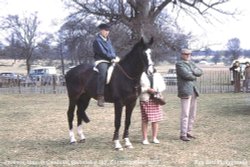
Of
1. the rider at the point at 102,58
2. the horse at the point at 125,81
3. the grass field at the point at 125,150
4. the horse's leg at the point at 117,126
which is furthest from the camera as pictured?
the rider at the point at 102,58

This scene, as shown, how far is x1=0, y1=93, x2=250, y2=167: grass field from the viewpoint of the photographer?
705 cm

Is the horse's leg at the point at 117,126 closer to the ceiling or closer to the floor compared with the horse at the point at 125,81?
closer to the floor

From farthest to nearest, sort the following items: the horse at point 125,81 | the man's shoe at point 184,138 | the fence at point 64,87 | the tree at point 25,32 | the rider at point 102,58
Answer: the tree at point 25,32 → the fence at point 64,87 → the man's shoe at point 184,138 → the rider at point 102,58 → the horse at point 125,81

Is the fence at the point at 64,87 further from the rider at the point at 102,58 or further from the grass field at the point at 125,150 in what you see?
the rider at the point at 102,58

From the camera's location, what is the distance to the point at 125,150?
785cm

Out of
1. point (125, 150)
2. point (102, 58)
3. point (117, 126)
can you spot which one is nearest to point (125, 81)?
point (102, 58)

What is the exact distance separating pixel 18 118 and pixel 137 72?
21.3ft

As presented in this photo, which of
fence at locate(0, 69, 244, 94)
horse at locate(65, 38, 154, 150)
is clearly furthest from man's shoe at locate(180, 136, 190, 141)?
fence at locate(0, 69, 244, 94)

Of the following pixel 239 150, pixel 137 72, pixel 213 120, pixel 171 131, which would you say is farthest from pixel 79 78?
pixel 213 120

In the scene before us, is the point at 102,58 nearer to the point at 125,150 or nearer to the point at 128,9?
the point at 125,150

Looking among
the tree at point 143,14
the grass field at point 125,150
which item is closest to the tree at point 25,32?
the tree at point 143,14

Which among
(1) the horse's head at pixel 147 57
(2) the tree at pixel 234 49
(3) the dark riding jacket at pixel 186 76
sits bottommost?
(3) the dark riding jacket at pixel 186 76

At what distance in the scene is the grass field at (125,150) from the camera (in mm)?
7047

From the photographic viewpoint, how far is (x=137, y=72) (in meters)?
8.02
